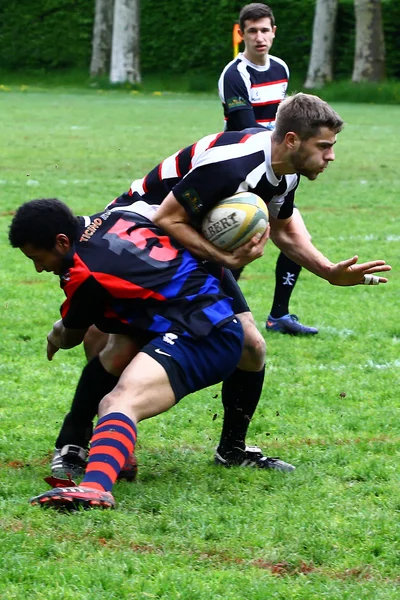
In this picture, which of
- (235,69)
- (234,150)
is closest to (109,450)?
(234,150)

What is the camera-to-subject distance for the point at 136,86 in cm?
3634

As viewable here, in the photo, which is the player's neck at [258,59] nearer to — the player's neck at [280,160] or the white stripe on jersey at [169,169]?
the white stripe on jersey at [169,169]

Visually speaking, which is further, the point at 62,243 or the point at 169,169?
the point at 169,169

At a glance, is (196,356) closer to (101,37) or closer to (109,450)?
(109,450)

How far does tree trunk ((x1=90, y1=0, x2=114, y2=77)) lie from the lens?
37.8 meters

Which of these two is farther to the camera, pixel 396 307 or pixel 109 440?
pixel 396 307

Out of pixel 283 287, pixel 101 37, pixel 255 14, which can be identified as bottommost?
pixel 101 37

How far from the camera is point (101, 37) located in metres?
38.2

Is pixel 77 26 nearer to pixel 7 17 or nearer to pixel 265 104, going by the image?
pixel 7 17

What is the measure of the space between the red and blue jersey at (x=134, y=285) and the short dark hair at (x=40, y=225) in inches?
3.3

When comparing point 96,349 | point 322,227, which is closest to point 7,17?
point 322,227

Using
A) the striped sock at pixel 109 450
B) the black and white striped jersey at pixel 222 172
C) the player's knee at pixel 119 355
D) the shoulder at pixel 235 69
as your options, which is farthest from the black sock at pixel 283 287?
the striped sock at pixel 109 450

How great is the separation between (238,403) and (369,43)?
29.7 meters

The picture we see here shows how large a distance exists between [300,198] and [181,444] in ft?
28.1
